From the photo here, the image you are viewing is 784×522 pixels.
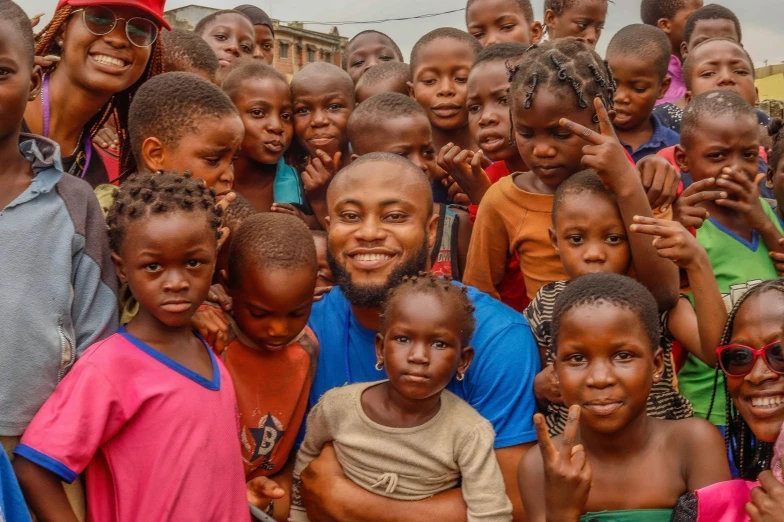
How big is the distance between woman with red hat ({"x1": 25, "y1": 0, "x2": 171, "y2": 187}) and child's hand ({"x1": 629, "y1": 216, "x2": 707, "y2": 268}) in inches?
92.8

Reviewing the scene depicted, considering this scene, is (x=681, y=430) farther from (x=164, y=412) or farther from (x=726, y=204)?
(x=164, y=412)

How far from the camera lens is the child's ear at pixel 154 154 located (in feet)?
12.3

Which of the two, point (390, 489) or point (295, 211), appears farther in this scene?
point (295, 211)

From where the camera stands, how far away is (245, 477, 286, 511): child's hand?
333cm

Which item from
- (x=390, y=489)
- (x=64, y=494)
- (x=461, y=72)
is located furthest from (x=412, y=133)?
(x=64, y=494)

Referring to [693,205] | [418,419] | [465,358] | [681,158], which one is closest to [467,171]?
[681,158]

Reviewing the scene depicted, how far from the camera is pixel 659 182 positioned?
3.86 meters

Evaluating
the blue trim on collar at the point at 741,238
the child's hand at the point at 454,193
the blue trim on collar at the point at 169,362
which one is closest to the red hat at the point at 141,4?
the blue trim on collar at the point at 169,362

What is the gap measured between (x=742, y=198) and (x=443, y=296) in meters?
1.64

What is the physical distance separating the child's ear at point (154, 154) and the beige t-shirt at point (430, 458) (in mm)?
1348

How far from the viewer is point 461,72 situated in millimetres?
5852

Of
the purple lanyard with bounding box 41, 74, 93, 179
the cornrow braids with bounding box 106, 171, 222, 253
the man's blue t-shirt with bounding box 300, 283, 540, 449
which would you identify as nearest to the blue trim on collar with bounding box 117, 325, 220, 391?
the cornrow braids with bounding box 106, 171, 222, 253

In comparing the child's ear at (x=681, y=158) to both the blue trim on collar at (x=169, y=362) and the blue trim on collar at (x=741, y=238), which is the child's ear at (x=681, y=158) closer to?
the blue trim on collar at (x=741, y=238)

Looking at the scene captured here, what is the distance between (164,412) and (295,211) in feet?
7.45
